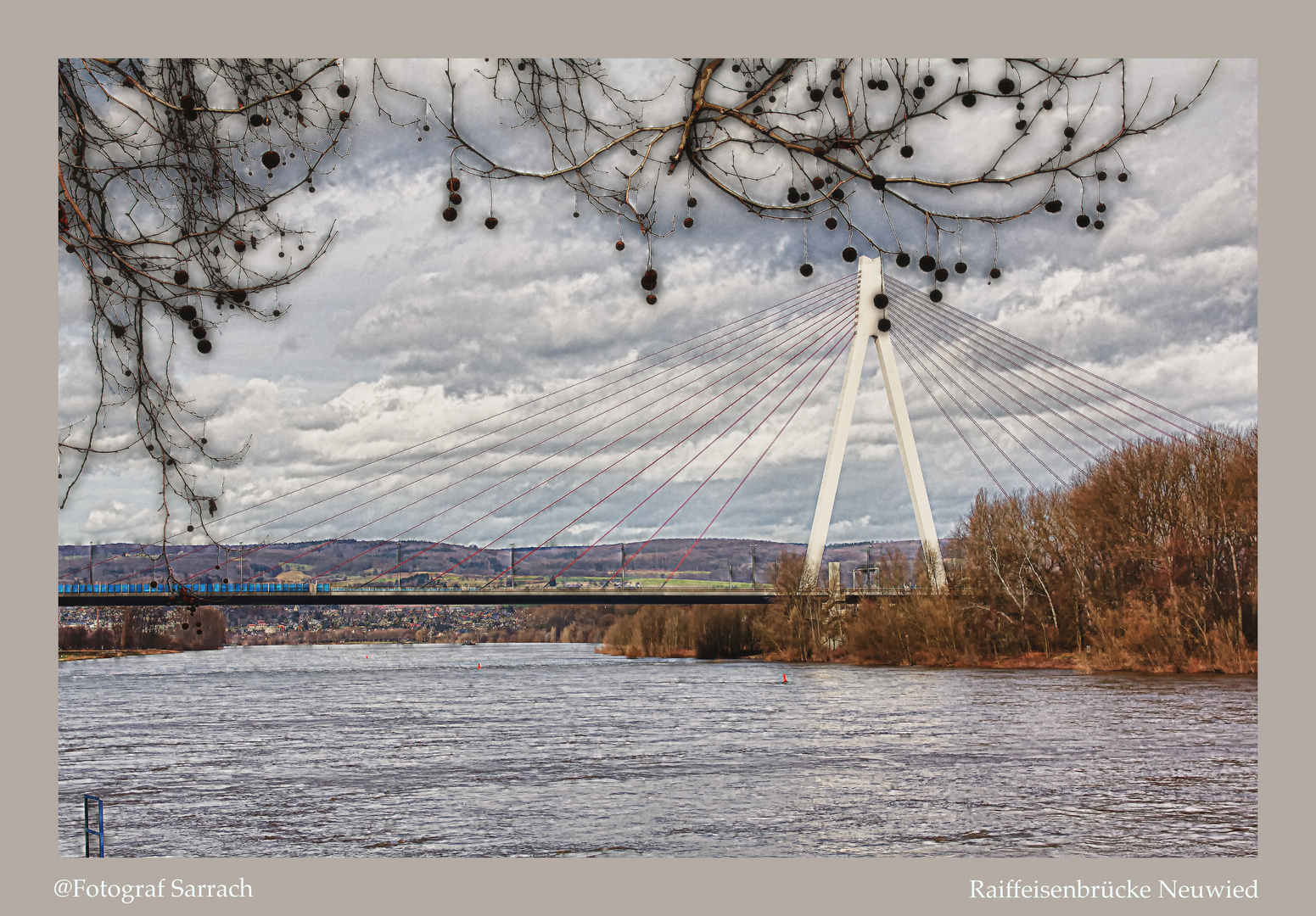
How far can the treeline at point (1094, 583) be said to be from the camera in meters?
23.9

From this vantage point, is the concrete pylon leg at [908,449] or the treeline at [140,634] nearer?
the concrete pylon leg at [908,449]

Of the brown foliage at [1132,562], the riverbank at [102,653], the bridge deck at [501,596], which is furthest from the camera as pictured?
the riverbank at [102,653]

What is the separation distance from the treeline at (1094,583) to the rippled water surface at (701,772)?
3.87ft

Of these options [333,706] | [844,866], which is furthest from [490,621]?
[844,866]

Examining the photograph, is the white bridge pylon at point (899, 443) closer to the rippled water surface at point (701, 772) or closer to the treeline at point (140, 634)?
the rippled water surface at point (701, 772)

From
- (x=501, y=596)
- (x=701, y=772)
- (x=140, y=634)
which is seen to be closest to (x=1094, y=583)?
(x=501, y=596)

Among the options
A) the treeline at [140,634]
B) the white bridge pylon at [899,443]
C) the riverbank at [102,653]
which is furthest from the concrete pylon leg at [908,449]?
the riverbank at [102,653]

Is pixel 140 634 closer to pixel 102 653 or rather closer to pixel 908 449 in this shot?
pixel 102 653

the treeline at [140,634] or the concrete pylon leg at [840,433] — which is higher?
the concrete pylon leg at [840,433]

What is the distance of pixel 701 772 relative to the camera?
47.4ft

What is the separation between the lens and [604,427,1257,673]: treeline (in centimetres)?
2394

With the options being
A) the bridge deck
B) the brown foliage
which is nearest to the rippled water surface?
the brown foliage

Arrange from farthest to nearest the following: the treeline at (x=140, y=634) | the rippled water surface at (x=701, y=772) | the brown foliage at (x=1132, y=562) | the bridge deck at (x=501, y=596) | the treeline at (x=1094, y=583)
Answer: the treeline at (x=140, y=634) < the bridge deck at (x=501, y=596) < the treeline at (x=1094, y=583) < the brown foliage at (x=1132, y=562) < the rippled water surface at (x=701, y=772)

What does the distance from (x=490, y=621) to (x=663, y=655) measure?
7.80 meters
